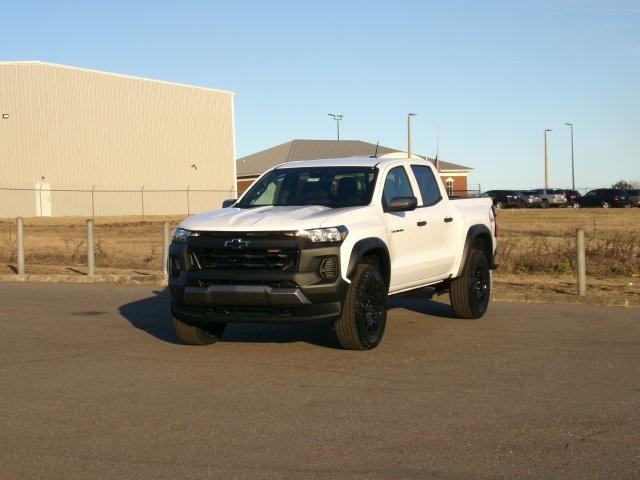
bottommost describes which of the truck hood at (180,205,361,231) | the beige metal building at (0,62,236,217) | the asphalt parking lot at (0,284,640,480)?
the asphalt parking lot at (0,284,640,480)

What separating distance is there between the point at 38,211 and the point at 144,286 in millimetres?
41336

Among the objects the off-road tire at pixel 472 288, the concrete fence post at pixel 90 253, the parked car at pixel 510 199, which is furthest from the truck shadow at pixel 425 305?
the parked car at pixel 510 199

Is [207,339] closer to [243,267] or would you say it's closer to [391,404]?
[243,267]

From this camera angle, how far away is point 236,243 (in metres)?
9.28

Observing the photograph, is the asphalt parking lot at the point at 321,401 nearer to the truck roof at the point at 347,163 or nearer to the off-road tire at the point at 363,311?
the off-road tire at the point at 363,311

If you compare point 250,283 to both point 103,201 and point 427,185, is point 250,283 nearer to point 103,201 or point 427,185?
point 427,185

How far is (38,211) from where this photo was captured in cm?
5638

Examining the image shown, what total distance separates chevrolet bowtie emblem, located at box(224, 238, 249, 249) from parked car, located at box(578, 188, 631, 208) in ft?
222

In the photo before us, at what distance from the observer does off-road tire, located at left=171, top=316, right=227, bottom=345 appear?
1005 cm

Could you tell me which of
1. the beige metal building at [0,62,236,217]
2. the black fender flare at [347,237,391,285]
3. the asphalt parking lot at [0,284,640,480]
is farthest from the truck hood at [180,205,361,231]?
the beige metal building at [0,62,236,217]

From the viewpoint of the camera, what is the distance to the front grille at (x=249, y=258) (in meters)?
9.20

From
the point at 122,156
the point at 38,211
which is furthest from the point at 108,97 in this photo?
the point at 38,211

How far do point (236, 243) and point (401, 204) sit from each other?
188 cm

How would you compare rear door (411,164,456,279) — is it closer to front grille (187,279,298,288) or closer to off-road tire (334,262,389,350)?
off-road tire (334,262,389,350)
